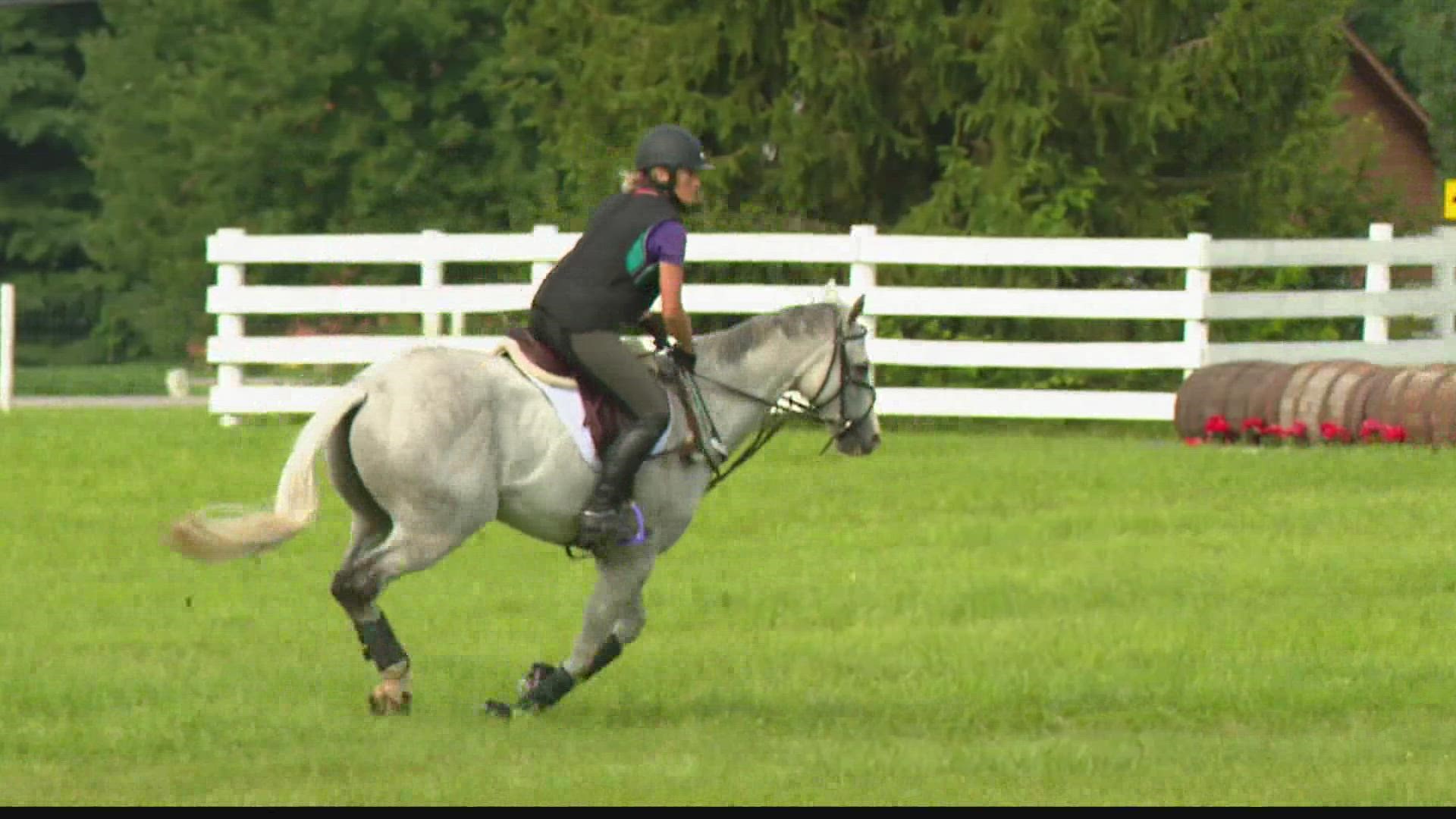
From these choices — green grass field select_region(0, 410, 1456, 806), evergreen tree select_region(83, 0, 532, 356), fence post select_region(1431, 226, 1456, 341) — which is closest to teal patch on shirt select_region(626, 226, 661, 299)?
green grass field select_region(0, 410, 1456, 806)

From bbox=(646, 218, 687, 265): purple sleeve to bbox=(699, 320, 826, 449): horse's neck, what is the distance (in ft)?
2.49

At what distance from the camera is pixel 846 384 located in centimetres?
1309

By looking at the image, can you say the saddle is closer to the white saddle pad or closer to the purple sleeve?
the white saddle pad

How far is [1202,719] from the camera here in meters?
12.6

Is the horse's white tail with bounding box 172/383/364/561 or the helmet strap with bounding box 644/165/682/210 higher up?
the helmet strap with bounding box 644/165/682/210

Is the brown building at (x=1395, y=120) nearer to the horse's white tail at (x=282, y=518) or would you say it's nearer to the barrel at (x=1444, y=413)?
the barrel at (x=1444, y=413)

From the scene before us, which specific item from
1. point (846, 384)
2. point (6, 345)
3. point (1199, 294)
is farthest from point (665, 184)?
point (6, 345)

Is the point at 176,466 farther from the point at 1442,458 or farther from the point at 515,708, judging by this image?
the point at 515,708

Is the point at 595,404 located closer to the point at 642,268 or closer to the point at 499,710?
the point at 642,268

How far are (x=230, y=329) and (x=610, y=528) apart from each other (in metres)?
14.6

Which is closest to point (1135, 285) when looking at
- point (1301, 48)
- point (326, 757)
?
point (1301, 48)

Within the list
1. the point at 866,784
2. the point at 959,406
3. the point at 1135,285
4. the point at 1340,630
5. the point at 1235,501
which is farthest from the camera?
the point at 1135,285

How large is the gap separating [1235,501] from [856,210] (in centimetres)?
1163

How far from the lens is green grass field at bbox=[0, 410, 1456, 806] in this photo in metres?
10.7
